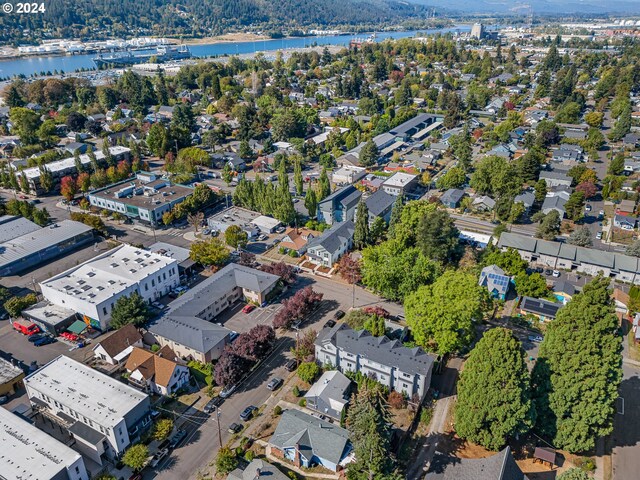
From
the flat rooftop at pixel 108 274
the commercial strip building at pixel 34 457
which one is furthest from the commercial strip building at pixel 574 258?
the commercial strip building at pixel 34 457

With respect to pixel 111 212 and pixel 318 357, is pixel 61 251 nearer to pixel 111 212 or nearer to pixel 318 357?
pixel 111 212

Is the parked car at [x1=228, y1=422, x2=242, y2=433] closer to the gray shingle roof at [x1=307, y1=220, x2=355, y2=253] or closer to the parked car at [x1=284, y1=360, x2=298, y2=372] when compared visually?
the parked car at [x1=284, y1=360, x2=298, y2=372]

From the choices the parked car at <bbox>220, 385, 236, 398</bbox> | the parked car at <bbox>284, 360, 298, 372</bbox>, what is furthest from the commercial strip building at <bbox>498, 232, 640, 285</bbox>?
the parked car at <bbox>220, 385, 236, 398</bbox>

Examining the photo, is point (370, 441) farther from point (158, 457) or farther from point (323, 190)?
point (323, 190)

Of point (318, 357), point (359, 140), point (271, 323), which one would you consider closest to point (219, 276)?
point (271, 323)

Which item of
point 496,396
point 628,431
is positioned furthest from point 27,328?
point 628,431

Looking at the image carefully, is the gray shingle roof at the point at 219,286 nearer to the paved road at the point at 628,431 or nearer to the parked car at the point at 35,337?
the parked car at the point at 35,337
